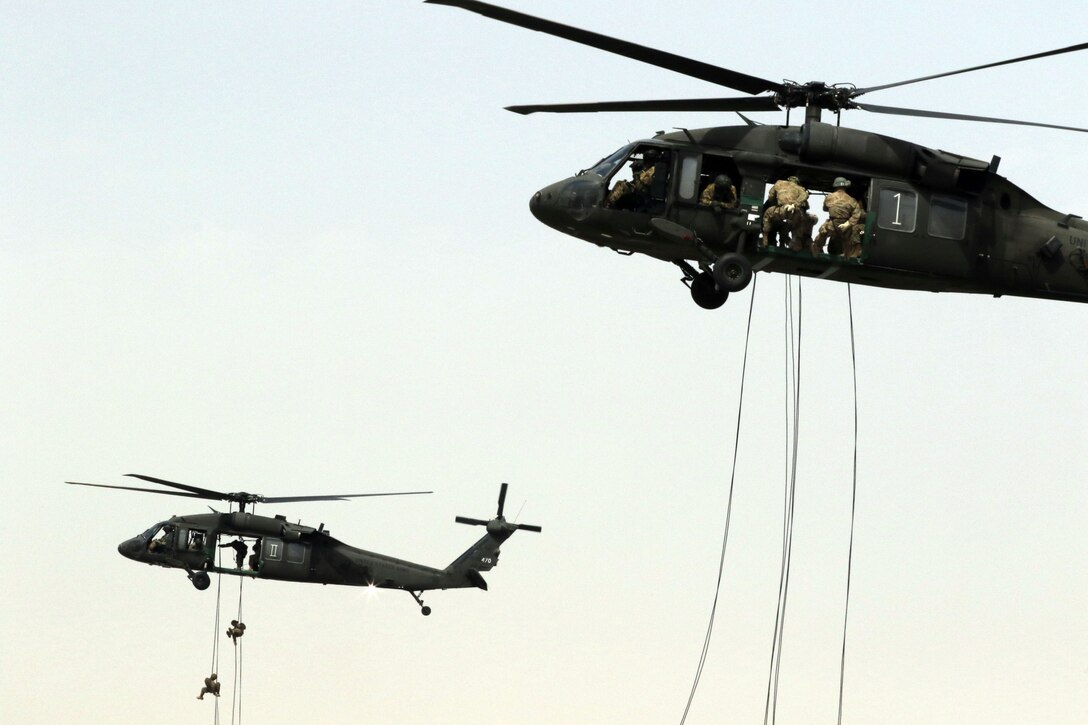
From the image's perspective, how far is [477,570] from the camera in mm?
59938

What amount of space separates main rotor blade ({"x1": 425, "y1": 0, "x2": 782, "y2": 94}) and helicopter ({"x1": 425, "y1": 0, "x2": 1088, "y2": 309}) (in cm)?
7

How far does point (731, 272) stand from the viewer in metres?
31.8

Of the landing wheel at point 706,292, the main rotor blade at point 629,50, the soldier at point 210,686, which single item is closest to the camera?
the main rotor blade at point 629,50

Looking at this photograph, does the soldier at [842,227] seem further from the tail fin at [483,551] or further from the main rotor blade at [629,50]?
the tail fin at [483,551]

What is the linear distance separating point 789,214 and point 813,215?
0.54 metres

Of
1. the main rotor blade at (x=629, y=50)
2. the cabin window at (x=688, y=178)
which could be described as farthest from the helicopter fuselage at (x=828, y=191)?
the main rotor blade at (x=629, y=50)

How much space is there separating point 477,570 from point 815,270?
29.9 meters

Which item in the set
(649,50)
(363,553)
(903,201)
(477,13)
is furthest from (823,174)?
(363,553)

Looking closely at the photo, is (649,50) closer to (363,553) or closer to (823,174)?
(823,174)

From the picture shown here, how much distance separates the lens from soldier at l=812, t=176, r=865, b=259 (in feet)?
105

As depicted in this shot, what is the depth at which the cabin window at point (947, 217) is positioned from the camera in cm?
3241

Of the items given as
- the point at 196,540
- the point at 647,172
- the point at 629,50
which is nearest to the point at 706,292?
the point at 647,172

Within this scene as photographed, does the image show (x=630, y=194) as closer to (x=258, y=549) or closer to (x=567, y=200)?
(x=567, y=200)

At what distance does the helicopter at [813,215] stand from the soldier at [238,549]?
81.6 ft
